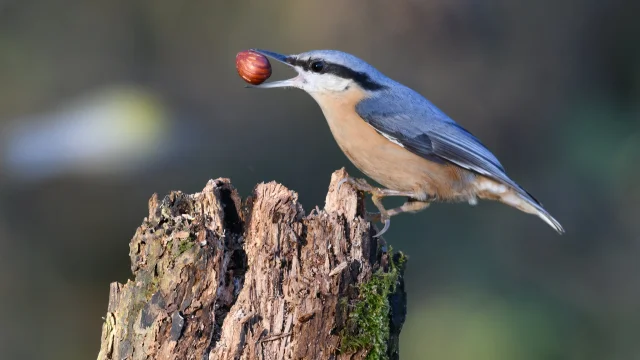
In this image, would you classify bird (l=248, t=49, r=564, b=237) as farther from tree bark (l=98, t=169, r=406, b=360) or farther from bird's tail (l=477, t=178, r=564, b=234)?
tree bark (l=98, t=169, r=406, b=360)

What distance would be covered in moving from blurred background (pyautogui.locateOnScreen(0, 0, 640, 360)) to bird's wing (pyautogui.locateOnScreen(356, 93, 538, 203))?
193 cm

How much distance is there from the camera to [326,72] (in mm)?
3494

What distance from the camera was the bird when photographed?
11.2 ft

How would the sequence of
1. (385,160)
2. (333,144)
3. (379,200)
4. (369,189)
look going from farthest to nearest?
(333,144), (385,160), (379,200), (369,189)

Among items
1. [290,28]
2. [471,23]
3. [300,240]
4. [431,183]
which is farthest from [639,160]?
[300,240]

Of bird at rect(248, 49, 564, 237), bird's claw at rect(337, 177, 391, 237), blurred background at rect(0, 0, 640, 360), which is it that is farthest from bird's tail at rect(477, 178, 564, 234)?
blurred background at rect(0, 0, 640, 360)

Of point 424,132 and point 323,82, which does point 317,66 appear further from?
point 424,132

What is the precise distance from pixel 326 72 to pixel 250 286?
1533 mm

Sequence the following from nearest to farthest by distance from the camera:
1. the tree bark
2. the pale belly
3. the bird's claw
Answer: the tree bark
the bird's claw
the pale belly

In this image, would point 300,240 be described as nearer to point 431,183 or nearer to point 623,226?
point 431,183

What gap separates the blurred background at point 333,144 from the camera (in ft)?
17.6

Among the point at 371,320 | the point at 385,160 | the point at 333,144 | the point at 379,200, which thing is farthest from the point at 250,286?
the point at 333,144

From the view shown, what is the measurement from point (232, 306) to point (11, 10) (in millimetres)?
4950

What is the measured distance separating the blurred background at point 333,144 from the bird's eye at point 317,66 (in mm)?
2410
